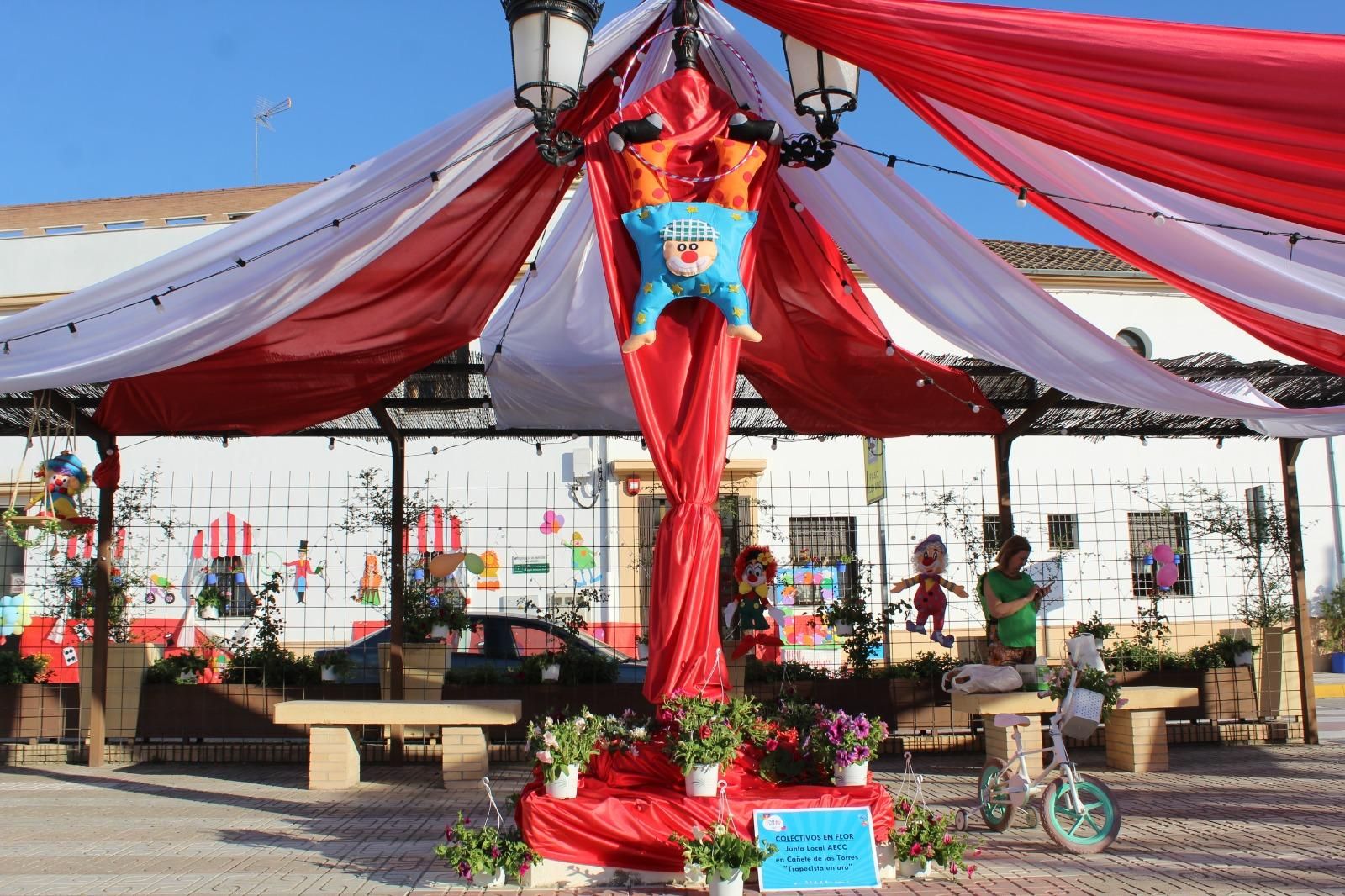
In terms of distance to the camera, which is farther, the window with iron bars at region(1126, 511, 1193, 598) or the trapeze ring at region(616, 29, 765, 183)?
the window with iron bars at region(1126, 511, 1193, 598)

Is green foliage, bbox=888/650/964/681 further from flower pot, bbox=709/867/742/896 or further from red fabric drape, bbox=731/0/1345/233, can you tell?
red fabric drape, bbox=731/0/1345/233

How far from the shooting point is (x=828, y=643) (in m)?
12.3

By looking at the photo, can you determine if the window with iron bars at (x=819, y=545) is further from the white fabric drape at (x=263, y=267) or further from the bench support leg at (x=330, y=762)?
the white fabric drape at (x=263, y=267)

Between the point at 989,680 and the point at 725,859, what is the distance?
413 cm

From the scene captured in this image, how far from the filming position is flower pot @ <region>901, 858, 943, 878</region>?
530 centimetres

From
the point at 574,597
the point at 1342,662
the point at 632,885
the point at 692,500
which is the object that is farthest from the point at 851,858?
the point at 1342,662

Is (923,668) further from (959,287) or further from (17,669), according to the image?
(17,669)

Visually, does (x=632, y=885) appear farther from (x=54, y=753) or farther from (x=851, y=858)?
(x=54, y=753)

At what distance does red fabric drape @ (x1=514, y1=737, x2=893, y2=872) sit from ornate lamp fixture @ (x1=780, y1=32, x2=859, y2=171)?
3227 mm

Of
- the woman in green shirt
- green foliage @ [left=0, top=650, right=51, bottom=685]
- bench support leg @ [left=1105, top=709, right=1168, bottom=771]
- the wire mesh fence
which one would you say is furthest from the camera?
green foliage @ [left=0, top=650, right=51, bottom=685]

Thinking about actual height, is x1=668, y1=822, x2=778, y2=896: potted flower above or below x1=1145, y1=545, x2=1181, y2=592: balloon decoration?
below

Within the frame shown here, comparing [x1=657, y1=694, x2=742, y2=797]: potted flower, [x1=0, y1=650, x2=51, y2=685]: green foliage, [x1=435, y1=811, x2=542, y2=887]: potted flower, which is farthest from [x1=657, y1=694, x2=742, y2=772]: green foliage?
[x1=0, y1=650, x2=51, y2=685]: green foliage

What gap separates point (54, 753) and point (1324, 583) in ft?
65.4

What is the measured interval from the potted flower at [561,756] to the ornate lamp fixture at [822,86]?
3.19 m
